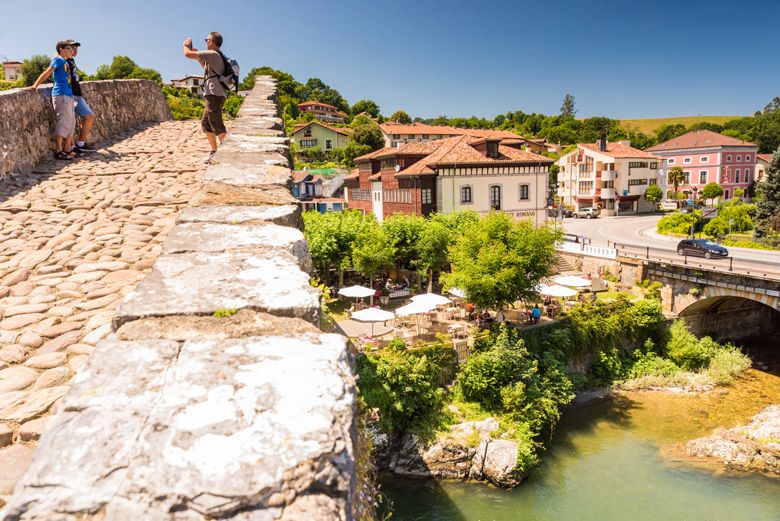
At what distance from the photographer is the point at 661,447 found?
19766 millimetres

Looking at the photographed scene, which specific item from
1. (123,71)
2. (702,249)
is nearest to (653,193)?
(702,249)

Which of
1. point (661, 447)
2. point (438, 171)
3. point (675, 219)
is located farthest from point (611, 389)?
point (675, 219)

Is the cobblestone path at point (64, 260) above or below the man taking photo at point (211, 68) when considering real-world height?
below

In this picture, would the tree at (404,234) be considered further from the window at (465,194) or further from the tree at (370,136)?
the tree at (370,136)

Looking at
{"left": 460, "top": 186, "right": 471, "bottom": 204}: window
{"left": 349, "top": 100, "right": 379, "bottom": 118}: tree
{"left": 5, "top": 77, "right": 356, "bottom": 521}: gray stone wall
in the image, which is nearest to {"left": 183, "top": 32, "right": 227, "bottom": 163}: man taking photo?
{"left": 5, "top": 77, "right": 356, "bottom": 521}: gray stone wall

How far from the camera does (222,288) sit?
2361mm

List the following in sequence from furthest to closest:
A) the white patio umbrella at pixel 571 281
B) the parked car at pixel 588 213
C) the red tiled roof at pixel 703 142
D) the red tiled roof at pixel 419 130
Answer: the red tiled roof at pixel 419 130
the red tiled roof at pixel 703 142
the parked car at pixel 588 213
the white patio umbrella at pixel 571 281

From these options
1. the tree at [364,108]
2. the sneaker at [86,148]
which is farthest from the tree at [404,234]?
the tree at [364,108]

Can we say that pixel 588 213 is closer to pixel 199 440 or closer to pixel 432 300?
pixel 432 300

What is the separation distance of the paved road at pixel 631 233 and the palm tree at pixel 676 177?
9972 mm

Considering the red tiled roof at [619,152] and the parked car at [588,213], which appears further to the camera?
the red tiled roof at [619,152]

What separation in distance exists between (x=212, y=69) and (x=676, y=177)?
68.1 m

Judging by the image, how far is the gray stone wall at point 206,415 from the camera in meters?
1.27

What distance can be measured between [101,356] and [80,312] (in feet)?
6.45
